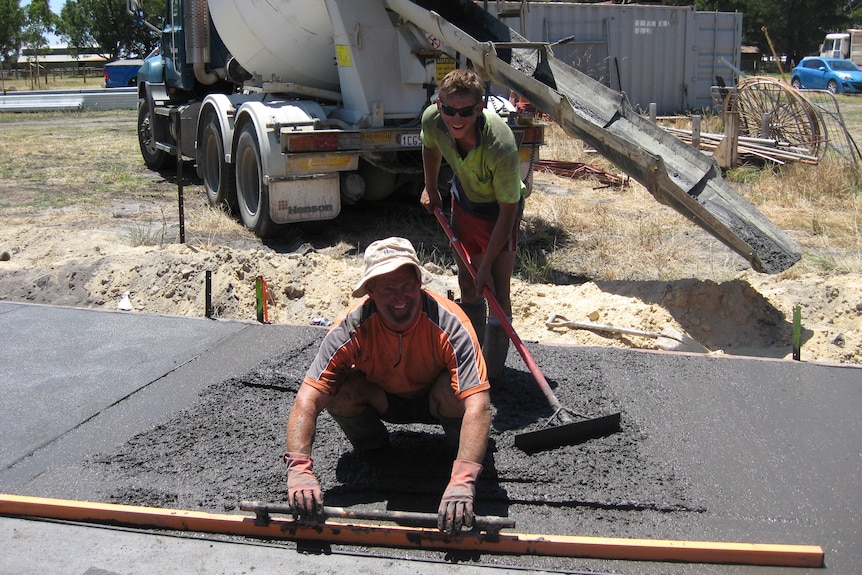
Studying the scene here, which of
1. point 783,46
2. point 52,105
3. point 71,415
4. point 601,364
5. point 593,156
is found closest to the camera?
point 71,415

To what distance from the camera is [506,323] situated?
169 inches

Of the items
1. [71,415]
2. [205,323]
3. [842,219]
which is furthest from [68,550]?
[842,219]

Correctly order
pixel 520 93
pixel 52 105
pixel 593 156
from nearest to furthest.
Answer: pixel 520 93, pixel 593 156, pixel 52 105

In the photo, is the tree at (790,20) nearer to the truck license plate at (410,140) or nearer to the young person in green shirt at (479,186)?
the truck license plate at (410,140)

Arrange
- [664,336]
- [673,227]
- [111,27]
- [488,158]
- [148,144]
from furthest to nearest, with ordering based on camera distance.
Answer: [111,27], [148,144], [673,227], [664,336], [488,158]

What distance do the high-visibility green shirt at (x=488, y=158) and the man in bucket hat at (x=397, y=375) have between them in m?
0.92

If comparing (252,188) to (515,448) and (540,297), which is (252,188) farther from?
(515,448)

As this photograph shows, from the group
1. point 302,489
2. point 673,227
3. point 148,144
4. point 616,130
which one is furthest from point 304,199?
point 148,144

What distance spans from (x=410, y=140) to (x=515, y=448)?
4.61m

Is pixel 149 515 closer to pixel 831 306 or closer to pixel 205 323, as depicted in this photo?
pixel 205 323

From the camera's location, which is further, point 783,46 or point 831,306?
point 783,46

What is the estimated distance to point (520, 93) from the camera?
699 cm

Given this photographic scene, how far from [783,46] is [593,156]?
43101 mm

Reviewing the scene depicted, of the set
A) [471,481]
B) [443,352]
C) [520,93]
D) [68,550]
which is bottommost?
[68,550]
